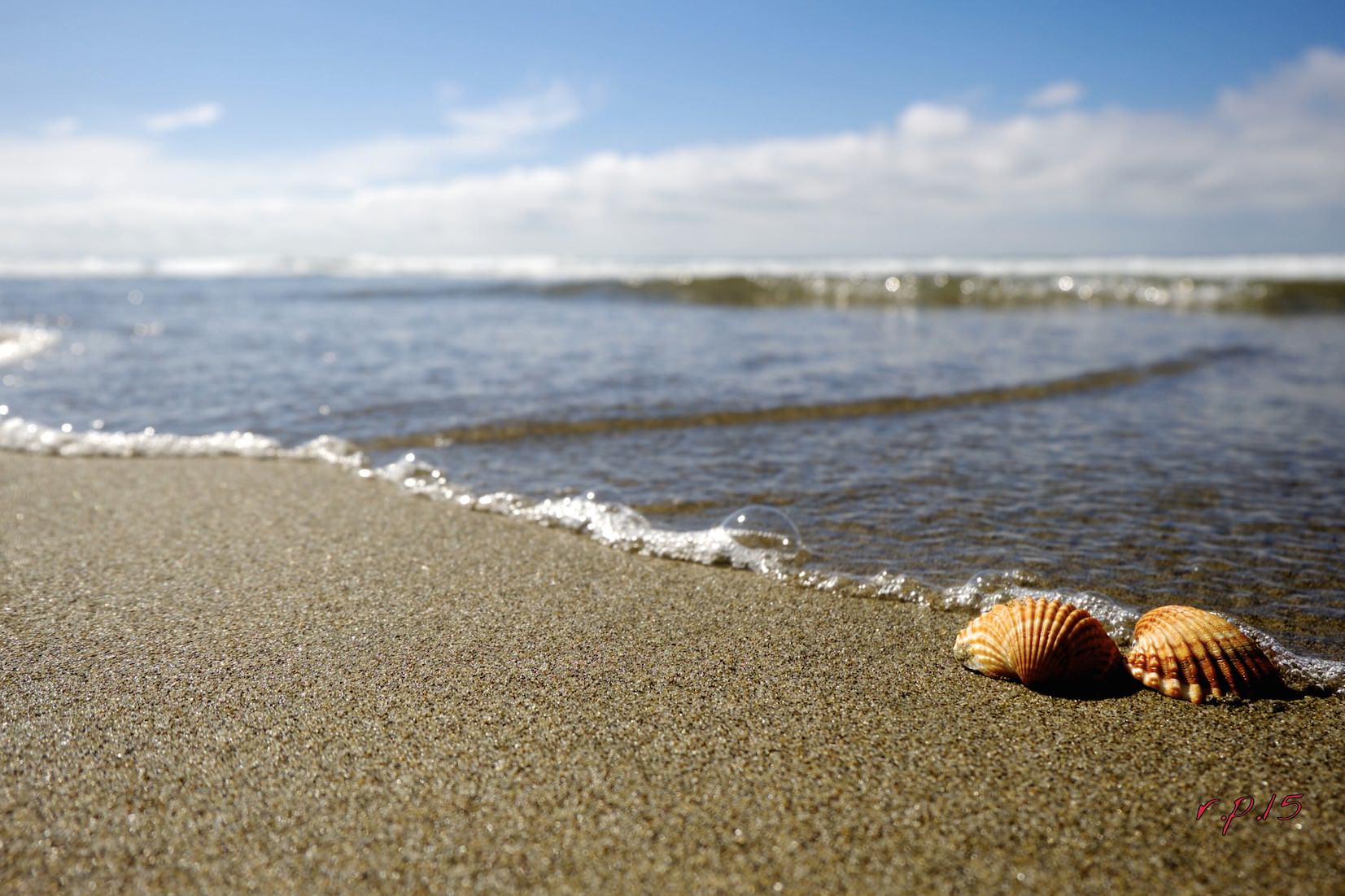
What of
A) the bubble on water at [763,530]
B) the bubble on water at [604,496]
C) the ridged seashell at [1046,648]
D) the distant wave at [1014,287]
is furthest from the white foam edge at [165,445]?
the distant wave at [1014,287]

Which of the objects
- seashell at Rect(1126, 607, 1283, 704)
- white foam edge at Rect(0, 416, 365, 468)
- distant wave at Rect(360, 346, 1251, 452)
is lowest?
seashell at Rect(1126, 607, 1283, 704)

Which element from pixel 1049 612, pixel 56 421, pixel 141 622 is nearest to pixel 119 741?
pixel 141 622

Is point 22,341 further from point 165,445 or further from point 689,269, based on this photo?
point 689,269

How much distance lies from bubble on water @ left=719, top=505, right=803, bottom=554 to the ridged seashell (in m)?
1.21

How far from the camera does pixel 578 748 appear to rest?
236 centimetres

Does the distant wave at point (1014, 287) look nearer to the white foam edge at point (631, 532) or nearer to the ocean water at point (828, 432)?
the ocean water at point (828, 432)

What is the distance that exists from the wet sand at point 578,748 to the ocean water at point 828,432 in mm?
679

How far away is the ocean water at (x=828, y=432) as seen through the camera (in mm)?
3793

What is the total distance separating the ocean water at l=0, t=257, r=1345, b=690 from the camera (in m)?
3.79

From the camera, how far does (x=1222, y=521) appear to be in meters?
4.29
